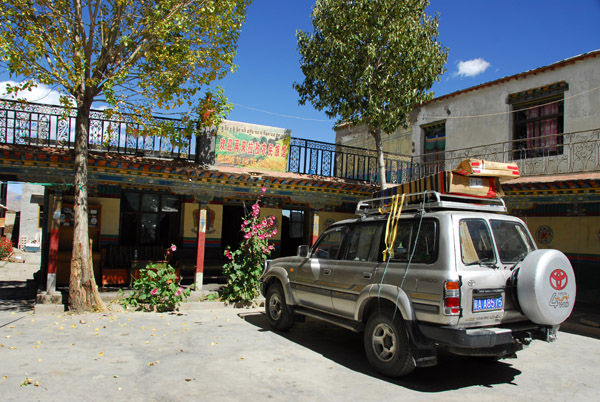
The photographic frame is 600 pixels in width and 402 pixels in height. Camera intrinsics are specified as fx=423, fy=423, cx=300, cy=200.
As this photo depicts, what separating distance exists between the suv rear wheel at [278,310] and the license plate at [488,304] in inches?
139

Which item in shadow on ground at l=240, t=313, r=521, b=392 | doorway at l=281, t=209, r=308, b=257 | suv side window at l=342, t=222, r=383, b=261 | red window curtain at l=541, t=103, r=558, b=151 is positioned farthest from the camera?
doorway at l=281, t=209, r=308, b=257

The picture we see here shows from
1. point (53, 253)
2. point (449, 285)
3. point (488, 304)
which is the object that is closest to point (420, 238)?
point (449, 285)

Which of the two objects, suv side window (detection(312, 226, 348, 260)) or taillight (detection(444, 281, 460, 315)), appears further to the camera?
suv side window (detection(312, 226, 348, 260))

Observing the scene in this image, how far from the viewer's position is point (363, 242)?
242 inches

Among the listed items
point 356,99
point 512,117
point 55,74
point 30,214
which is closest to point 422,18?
point 356,99

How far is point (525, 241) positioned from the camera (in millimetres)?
5355

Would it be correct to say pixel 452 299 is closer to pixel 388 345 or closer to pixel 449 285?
pixel 449 285

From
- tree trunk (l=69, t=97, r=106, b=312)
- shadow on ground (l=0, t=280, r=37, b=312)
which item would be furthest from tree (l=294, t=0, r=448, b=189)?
shadow on ground (l=0, t=280, r=37, b=312)

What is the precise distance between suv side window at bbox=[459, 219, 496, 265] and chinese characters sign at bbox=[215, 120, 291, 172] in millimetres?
7584

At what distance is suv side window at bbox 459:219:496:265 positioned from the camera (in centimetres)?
480

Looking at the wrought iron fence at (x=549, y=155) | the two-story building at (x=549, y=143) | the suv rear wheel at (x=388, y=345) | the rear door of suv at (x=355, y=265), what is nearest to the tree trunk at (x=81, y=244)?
the rear door of suv at (x=355, y=265)

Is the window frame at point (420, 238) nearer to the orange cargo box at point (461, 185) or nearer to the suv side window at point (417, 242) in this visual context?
the suv side window at point (417, 242)

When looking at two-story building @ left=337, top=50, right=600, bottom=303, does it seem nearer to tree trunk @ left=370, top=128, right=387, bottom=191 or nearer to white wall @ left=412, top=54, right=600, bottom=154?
white wall @ left=412, top=54, right=600, bottom=154

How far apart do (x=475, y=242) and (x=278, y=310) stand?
3960 mm
